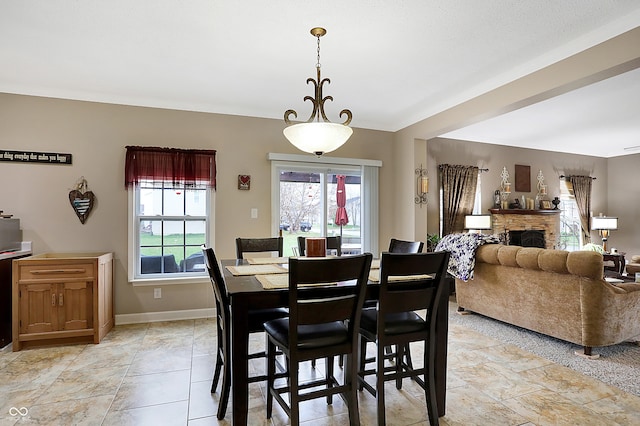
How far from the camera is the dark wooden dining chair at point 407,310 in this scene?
1.91 metres

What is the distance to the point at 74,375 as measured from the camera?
276cm

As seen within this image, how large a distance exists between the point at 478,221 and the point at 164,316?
15.3 feet

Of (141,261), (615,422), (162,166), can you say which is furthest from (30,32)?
(615,422)

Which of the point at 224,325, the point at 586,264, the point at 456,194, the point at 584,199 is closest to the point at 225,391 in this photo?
the point at 224,325

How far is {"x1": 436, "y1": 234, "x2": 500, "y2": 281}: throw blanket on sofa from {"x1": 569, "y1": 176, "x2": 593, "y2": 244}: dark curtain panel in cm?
468

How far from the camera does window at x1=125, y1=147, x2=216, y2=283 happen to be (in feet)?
13.4

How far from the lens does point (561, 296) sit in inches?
128

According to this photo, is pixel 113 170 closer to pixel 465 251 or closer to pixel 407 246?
pixel 407 246

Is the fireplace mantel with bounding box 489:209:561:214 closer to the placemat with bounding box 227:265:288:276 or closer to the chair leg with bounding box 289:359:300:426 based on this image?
the placemat with bounding box 227:265:288:276

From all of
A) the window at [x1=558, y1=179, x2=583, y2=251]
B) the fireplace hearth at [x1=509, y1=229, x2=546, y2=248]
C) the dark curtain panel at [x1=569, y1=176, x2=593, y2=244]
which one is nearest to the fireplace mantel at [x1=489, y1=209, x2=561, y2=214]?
the fireplace hearth at [x1=509, y1=229, x2=546, y2=248]

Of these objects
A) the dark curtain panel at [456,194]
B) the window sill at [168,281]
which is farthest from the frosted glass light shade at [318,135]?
the dark curtain panel at [456,194]

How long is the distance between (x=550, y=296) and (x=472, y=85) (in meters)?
2.13

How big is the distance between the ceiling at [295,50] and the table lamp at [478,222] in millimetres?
1800

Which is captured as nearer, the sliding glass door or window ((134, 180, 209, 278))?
window ((134, 180, 209, 278))
